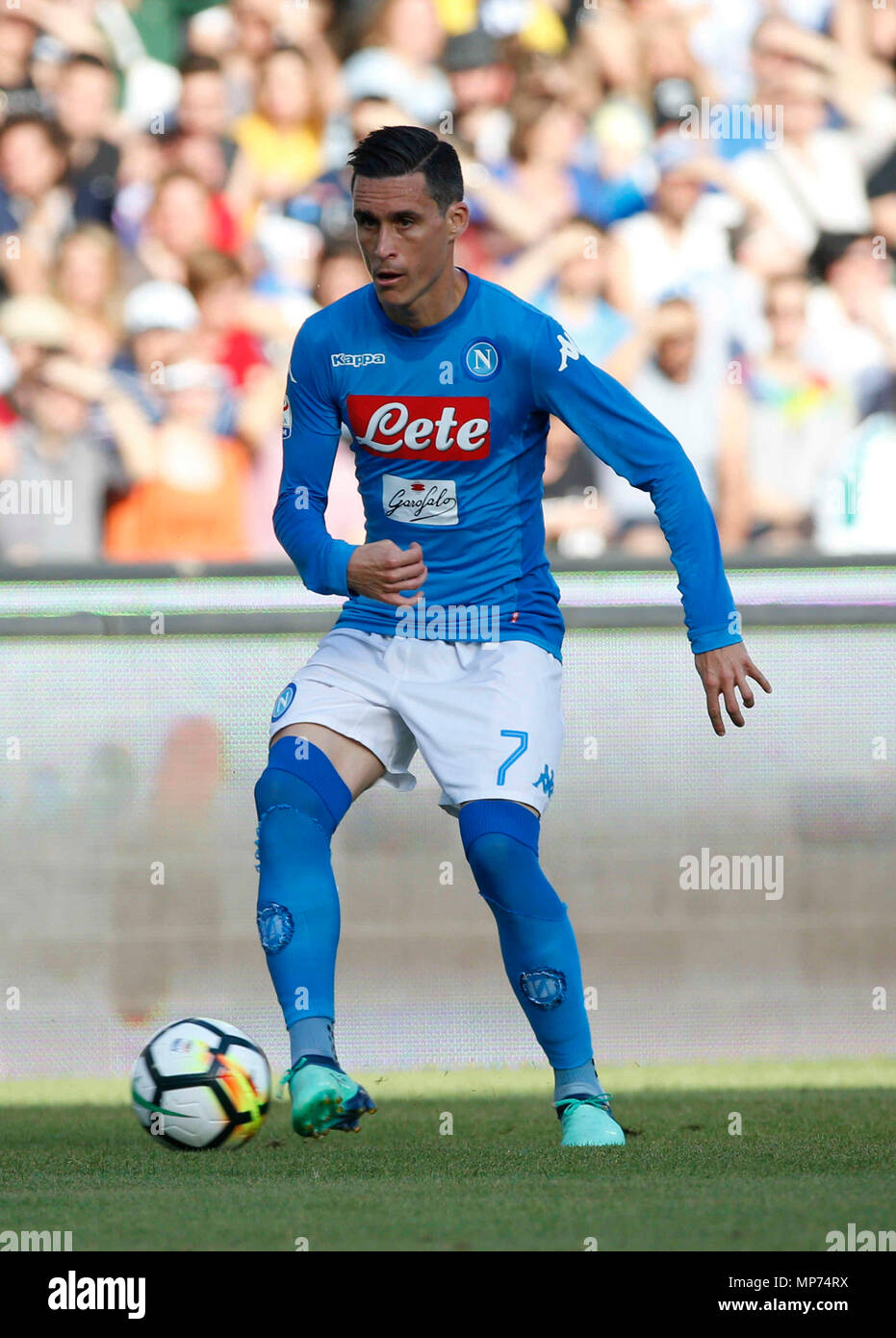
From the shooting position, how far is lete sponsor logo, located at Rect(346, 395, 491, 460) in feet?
13.8

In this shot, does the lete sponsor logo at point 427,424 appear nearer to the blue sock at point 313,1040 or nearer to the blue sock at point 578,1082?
the blue sock at point 313,1040

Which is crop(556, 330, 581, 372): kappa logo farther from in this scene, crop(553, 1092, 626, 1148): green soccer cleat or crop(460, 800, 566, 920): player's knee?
crop(553, 1092, 626, 1148): green soccer cleat

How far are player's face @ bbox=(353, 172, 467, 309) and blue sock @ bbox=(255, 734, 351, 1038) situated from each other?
3.18ft

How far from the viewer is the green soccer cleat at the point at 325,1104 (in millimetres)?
3605

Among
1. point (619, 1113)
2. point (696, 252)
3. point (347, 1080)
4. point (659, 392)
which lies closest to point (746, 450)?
point (659, 392)

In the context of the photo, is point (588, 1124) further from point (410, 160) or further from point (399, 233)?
point (410, 160)

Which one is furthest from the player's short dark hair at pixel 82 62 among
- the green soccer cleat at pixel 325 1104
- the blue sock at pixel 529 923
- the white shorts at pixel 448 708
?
the green soccer cleat at pixel 325 1104

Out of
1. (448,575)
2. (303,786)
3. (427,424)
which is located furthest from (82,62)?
(303,786)

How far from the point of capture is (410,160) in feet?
13.4

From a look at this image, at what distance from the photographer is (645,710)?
6.02 meters

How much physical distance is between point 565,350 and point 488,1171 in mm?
1695

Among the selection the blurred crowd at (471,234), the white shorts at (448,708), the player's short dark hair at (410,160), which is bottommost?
the white shorts at (448,708)

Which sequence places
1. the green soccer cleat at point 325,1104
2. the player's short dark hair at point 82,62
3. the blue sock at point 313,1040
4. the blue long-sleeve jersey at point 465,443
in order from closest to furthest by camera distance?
the green soccer cleat at point 325,1104
the blue sock at point 313,1040
the blue long-sleeve jersey at point 465,443
the player's short dark hair at point 82,62

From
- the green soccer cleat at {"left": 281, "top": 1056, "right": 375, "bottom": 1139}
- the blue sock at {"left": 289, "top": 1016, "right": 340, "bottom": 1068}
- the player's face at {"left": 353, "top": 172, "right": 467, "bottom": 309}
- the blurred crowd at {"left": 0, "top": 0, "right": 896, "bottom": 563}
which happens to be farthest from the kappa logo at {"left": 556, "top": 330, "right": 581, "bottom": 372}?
the blurred crowd at {"left": 0, "top": 0, "right": 896, "bottom": 563}
